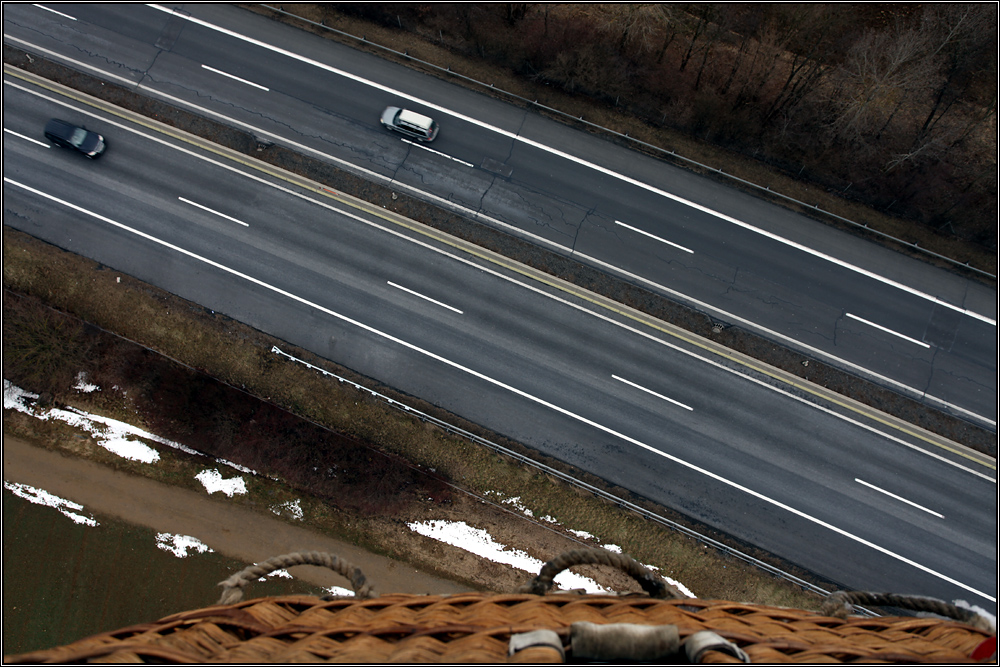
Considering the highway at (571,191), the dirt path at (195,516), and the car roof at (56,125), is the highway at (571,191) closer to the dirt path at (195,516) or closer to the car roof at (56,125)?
the car roof at (56,125)

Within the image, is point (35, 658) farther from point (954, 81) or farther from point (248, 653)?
point (954, 81)

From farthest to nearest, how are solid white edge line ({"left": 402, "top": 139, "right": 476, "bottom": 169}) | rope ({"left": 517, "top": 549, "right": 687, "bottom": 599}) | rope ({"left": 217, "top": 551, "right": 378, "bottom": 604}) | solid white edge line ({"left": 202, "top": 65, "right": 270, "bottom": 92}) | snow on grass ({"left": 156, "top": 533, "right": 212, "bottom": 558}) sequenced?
1. solid white edge line ({"left": 202, "top": 65, "right": 270, "bottom": 92})
2. solid white edge line ({"left": 402, "top": 139, "right": 476, "bottom": 169})
3. snow on grass ({"left": 156, "top": 533, "right": 212, "bottom": 558})
4. rope ({"left": 217, "top": 551, "right": 378, "bottom": 604})
5. rope ({"left": 517, "top": 549, "right": 687, "bottom": 599})

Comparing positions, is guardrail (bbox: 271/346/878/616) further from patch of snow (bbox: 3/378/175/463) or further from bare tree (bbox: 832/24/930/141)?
bare tree (bbox: 832/24/930/141)

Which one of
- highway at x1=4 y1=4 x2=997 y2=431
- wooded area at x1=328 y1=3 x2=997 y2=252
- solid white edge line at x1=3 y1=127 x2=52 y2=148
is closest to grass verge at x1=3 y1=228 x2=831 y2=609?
solid white edge line at x1=3 y1=127 x2=52 y2=148

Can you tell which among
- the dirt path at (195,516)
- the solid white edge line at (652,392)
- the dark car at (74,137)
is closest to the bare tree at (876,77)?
the solid white edge line at (652,392)

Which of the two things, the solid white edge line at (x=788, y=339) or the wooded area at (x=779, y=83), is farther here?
the wooded area at (x=779, y=83)

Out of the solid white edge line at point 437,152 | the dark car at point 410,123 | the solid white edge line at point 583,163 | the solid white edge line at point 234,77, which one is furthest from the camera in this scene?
the solid white edge line at point 234,77

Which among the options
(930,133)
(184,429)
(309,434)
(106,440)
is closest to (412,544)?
(309,434)
